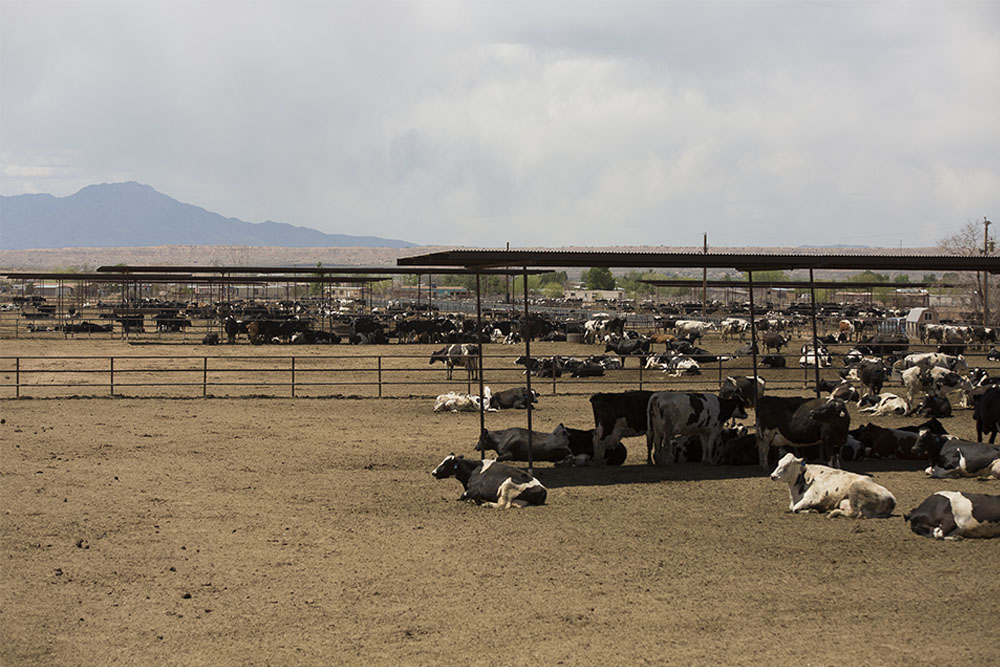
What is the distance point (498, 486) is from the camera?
450 inches

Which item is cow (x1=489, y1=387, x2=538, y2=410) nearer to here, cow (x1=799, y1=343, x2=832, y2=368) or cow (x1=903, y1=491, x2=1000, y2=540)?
cow (x1=799, y1=343, x2=832, y2=368)

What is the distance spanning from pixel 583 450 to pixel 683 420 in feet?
5.34

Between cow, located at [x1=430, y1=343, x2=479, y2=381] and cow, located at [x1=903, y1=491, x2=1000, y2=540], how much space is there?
51.5 feet

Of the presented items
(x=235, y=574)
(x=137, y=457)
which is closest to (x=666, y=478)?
(x=235, y=574)

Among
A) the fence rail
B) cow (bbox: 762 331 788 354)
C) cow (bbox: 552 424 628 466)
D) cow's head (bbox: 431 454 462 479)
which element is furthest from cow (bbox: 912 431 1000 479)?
cow (bbox: 762 331 788 354)

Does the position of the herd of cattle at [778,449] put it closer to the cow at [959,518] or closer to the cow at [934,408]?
the cow at [959,518]

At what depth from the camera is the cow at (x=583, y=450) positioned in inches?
557

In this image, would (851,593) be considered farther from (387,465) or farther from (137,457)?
(137,457)

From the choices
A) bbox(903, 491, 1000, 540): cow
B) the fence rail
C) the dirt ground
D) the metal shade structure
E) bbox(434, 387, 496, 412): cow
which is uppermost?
the metal shade structure

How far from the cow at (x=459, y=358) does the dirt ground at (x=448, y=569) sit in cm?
1079

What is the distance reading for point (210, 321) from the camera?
57156 mm

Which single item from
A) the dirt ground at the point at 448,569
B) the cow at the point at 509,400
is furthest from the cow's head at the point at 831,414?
the cow at the point at 509,400

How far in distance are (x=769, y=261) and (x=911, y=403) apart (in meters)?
8.19

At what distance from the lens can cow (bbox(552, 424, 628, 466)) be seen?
46.4ft
